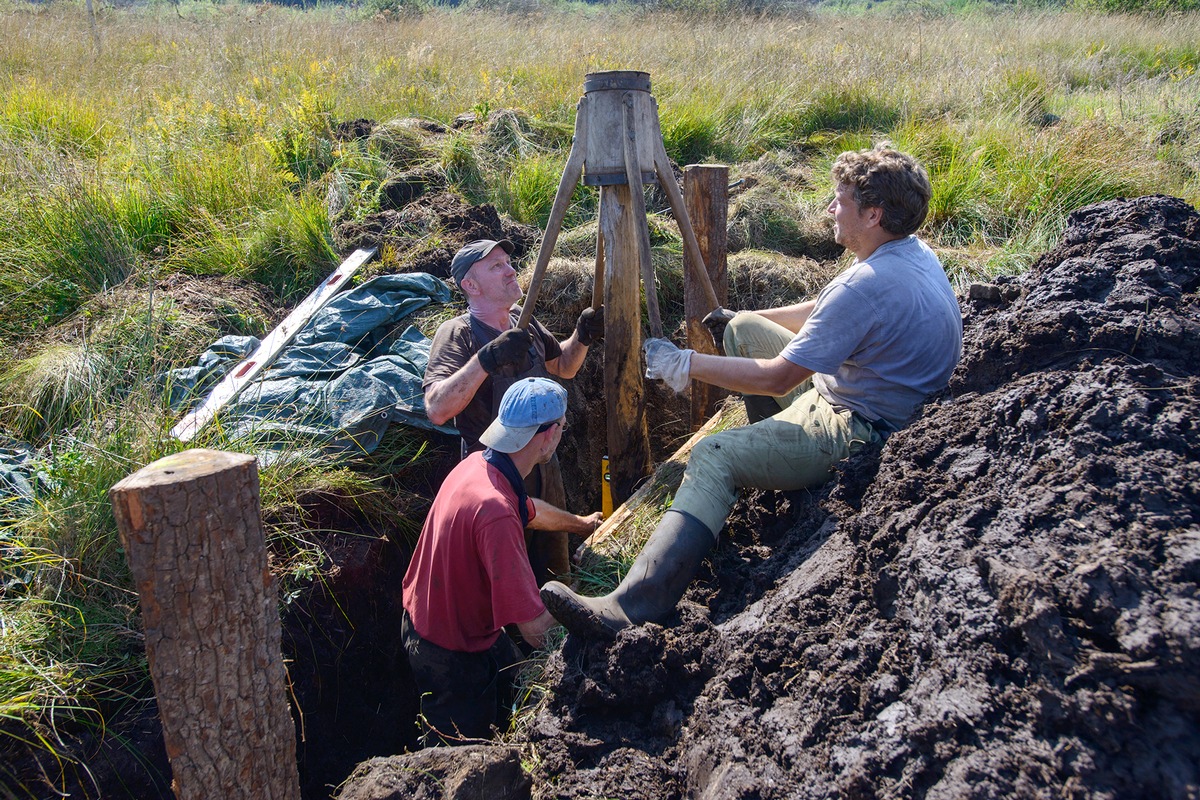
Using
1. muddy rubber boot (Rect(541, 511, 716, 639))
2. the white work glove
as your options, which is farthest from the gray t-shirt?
muddy rubber boot (Rect(541, 511, 716, 639))

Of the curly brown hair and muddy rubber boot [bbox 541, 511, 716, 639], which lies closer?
muddy rubber boot [bbox 541, 511, 716, 639]

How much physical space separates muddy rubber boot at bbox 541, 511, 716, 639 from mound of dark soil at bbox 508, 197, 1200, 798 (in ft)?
0.42

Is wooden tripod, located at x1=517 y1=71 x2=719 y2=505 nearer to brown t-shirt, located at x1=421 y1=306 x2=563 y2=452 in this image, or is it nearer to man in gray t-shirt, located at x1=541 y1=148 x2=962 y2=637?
brown t-shirt, located at x1=421 y1=306 x2=563 y2=452

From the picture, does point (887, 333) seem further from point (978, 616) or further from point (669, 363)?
point (978, 616)

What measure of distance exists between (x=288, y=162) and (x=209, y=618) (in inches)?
225

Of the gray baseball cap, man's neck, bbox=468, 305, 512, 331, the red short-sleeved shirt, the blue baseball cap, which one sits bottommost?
the red short-sleeved shirt

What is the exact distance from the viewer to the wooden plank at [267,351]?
13.6ft

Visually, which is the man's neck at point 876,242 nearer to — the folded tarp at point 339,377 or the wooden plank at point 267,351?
the folded tarp at point 339,377

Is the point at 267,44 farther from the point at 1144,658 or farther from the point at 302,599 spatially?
the point at 1144,658

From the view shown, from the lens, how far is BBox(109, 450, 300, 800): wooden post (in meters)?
2.02

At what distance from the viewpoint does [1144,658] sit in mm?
1503

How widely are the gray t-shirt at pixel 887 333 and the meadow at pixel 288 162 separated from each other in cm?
247

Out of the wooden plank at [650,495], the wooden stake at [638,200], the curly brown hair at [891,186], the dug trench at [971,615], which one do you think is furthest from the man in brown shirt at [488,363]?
the curly brown hair at [891,186]

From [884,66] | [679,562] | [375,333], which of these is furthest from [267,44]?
[679,562]
